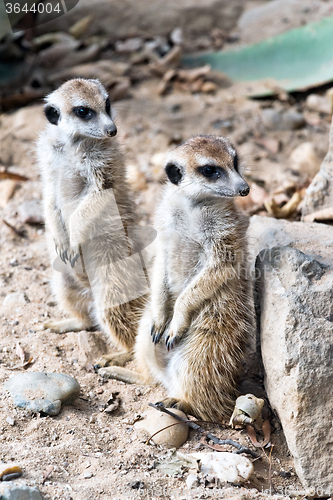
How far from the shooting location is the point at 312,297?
212 centimetres

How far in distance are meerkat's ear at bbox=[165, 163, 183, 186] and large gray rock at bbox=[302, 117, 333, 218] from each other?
115 centimetres

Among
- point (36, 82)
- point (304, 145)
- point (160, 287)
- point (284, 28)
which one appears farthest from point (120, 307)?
point (284, 28)

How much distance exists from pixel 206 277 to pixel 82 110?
1.09 meters

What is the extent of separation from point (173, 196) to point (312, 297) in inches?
32.4

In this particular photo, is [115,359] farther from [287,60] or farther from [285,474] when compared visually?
[287,60]

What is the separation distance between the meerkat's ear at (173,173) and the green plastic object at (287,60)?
10.8 ft

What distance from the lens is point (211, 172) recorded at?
2.35m

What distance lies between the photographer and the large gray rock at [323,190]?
10.6 ft

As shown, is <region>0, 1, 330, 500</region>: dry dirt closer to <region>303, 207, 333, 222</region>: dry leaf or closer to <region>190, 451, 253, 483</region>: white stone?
<region>190, 451, 253, 483</region>: white stone

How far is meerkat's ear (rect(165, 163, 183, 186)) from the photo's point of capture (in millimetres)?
2475

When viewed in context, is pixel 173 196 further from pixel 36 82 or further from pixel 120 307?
pixel 36 82

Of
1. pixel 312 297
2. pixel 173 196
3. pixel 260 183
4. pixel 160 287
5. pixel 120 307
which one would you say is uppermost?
pixel 173 196

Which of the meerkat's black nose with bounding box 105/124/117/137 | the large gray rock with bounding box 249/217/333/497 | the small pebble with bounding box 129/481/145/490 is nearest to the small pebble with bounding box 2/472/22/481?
the small pebble with bounding box 129/481/145/490

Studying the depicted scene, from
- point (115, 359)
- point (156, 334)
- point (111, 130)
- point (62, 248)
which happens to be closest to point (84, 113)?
point (111, 130)
